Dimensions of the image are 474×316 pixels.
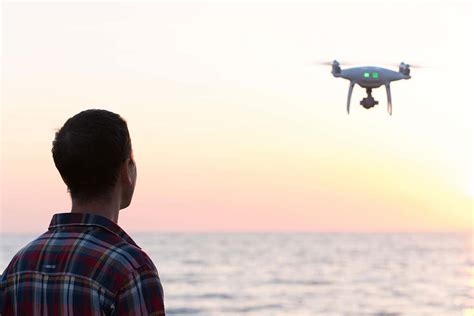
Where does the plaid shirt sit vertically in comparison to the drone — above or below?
below

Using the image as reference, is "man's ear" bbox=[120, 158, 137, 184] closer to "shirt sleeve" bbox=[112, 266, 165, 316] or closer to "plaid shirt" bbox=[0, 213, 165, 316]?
"plaid shirt" bbox=[0, 213, 165, 316]

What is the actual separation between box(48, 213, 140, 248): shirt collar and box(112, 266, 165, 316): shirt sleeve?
0.34 ft

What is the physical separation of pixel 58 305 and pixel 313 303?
109ft

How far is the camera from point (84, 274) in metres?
2.36

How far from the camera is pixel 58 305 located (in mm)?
2375

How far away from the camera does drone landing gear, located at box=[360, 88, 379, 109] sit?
410 centimetres

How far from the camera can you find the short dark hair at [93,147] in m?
2.40

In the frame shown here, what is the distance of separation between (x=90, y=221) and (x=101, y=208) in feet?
0.15

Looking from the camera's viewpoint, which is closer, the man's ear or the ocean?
the man's ear

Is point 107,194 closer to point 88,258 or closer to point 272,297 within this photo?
point 88,258

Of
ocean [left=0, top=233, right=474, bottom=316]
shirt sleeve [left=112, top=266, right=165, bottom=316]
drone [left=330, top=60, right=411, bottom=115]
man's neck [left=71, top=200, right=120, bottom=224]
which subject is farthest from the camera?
ocean [left=0, top=233, right=474, bottom=316]

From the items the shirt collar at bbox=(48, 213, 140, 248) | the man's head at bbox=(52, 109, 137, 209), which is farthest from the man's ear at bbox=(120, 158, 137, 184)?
the shirt collar at bbox=(48, 213, 140, 248)

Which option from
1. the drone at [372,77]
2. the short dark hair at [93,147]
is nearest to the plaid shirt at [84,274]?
the short dark hair at [93,147]

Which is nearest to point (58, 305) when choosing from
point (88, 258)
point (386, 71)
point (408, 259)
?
point (88, 258)
